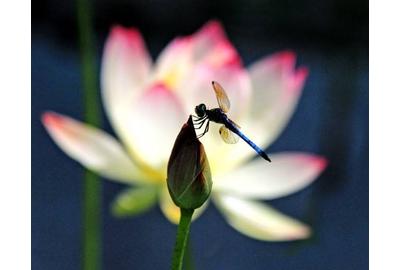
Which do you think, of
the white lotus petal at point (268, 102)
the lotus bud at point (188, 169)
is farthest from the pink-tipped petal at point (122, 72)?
the lotus bud at point (188, 169)

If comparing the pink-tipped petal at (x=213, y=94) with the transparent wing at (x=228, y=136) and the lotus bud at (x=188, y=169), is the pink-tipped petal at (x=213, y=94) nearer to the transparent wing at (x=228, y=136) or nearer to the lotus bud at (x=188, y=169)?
the transparent wing at (x=228, y=136)

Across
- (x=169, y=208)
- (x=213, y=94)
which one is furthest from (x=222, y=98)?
(x=169, y=208)

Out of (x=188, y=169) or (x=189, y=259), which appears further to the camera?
(x=189, y=259)

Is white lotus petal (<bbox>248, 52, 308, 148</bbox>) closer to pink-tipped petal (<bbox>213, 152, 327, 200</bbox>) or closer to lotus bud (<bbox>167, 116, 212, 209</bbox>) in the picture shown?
pink-tipped petal (<bbox>213, 152, 327, 200</bbox>)

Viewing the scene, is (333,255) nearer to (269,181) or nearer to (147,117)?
(269,181)

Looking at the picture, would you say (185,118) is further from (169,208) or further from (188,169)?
(188,169)

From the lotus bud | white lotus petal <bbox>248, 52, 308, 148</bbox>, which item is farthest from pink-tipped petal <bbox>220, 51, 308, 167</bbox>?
the lotus bud

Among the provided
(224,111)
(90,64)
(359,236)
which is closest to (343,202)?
(359,236)
